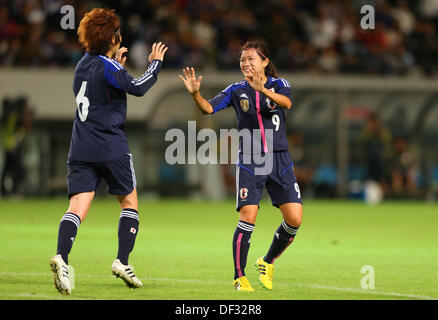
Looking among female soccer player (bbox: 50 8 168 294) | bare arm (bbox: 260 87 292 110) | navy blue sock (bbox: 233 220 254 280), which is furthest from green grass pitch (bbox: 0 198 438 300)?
bare arm (bbox: 260 87 292 110)

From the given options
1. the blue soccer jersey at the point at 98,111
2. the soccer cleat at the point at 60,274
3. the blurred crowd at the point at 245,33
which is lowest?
the soccer cleat at the point at 60,274

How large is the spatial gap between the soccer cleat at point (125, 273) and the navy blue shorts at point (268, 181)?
1029 mm

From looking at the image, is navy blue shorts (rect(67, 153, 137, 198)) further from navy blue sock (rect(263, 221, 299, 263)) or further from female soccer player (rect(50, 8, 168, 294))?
navy blue sock (rect(263, 221, 299, 263))

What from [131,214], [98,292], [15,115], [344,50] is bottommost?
[98,292]

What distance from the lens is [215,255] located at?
1100cm

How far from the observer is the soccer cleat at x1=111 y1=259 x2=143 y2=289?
7.72 m

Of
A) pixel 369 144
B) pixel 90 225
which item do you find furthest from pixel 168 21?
pixel 90 225

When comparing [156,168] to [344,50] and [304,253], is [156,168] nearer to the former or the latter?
[344,50]

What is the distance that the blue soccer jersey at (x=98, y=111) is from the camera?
7.73 metres

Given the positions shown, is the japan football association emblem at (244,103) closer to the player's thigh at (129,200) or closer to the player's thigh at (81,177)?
the player's thigh at (129,200)

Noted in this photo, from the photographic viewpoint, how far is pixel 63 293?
732cm

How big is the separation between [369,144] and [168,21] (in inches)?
252

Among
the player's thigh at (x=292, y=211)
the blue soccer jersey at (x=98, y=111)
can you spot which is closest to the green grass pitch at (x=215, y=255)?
the player's thigh at (x=292, y=211)

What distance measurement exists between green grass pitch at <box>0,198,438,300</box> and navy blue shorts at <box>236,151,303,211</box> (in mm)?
756
